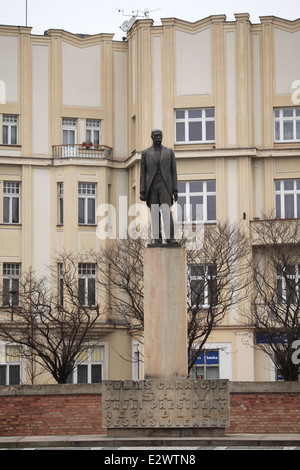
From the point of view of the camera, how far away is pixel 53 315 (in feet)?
168

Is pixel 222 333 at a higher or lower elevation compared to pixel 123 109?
lower

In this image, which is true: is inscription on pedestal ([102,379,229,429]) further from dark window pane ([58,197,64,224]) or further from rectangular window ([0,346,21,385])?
dark window pane ([58,197,64,224])

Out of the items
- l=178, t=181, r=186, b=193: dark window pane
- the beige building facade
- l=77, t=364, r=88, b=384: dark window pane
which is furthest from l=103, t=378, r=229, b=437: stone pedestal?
A: l=178, t=181, r=186, b=193: dark window pane

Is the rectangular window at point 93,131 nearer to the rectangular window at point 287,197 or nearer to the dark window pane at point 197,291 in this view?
the rectangular window at point 287,197

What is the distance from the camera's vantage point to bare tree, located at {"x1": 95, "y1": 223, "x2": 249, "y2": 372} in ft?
152

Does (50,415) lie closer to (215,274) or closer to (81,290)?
(215,274)

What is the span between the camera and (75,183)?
55969 mm

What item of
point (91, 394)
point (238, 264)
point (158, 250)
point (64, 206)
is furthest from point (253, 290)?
point (158, 250)

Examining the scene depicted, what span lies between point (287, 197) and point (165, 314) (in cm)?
2984

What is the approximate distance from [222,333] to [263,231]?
555 centimetres

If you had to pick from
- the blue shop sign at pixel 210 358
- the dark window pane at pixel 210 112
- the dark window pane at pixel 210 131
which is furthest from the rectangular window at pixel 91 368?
the dark window pane at pixel 210 112

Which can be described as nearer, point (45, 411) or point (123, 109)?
point (45, 411)
